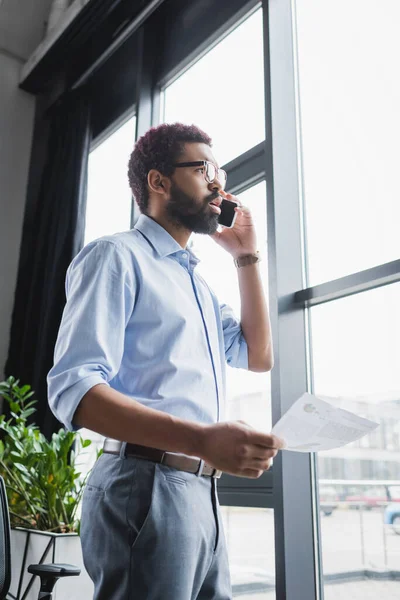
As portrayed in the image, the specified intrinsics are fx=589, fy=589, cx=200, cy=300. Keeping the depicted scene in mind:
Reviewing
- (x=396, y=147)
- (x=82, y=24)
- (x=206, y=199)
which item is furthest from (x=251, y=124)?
(x=82, y=24)

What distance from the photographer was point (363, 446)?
1795 millimetres

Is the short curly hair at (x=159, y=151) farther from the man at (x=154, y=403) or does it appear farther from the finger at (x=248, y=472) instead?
the finger at (x=248, y=472)

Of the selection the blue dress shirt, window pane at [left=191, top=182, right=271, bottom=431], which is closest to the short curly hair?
the blue dress shirt

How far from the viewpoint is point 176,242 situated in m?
Answer: 1.37

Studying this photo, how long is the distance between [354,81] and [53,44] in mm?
2270

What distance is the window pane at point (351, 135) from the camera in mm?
1940

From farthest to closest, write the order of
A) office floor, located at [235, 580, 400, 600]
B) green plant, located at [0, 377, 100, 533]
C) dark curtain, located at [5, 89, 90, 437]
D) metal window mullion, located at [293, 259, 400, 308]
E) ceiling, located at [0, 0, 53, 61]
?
ceiling, located at [0, 0, 53, 61] → dark curtain, located at [5, 89, 90, 437] → green plant, located at [0, 377, 100, 533] → metal window mullion, located at [293, 259, 400, 308] → office floor, located at [235, 580, 400, 600]

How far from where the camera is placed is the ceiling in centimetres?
406

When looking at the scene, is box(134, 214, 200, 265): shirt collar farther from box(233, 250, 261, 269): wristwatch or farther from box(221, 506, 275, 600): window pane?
box(221, 506, 275, 600): window pane

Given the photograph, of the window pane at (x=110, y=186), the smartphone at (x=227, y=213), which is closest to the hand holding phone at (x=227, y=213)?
the smartphone at (x=227, y=213)

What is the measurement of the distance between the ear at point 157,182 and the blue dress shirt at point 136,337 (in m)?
0.18

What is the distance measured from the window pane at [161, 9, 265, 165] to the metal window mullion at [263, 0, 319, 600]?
0.64 feet

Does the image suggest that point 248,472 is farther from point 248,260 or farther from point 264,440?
point 248,260

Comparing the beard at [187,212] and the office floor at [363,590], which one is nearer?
the beard at [187,212]
